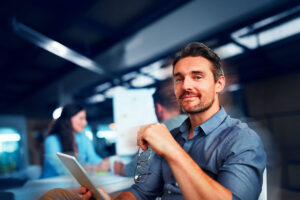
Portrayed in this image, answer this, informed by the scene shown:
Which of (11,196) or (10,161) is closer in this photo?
(11,196)

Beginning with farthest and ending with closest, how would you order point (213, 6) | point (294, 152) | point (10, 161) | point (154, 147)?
point (10, 161)
point (294, 152)
point (213, 6)
point (154, 147)

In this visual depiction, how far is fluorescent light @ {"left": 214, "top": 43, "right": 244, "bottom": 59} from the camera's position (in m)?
2.95

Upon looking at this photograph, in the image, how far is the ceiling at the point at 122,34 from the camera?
8.08ft

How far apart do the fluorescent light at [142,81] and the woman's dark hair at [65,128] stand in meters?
1.69

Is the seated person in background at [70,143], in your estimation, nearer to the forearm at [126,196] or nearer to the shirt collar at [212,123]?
the forearm at [126,196]

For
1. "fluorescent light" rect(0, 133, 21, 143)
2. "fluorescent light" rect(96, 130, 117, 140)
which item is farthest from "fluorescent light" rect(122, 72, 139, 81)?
"fluorescent light" rect(0, 133, 21, 143)

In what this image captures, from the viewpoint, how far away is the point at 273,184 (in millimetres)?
1662

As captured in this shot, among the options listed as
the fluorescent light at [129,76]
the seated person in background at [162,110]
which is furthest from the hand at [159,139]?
the fluorescent light at [129,76]

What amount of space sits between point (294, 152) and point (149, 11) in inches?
148

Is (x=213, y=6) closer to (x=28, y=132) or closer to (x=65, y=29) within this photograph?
(x=65, y=29)

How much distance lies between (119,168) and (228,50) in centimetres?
223


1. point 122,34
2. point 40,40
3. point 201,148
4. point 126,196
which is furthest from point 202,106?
point 122,34

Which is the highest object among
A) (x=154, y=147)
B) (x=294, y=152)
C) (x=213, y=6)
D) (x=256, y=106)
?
(x=213, y=6)

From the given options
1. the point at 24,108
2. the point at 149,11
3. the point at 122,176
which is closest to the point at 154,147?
the point at 122,176
